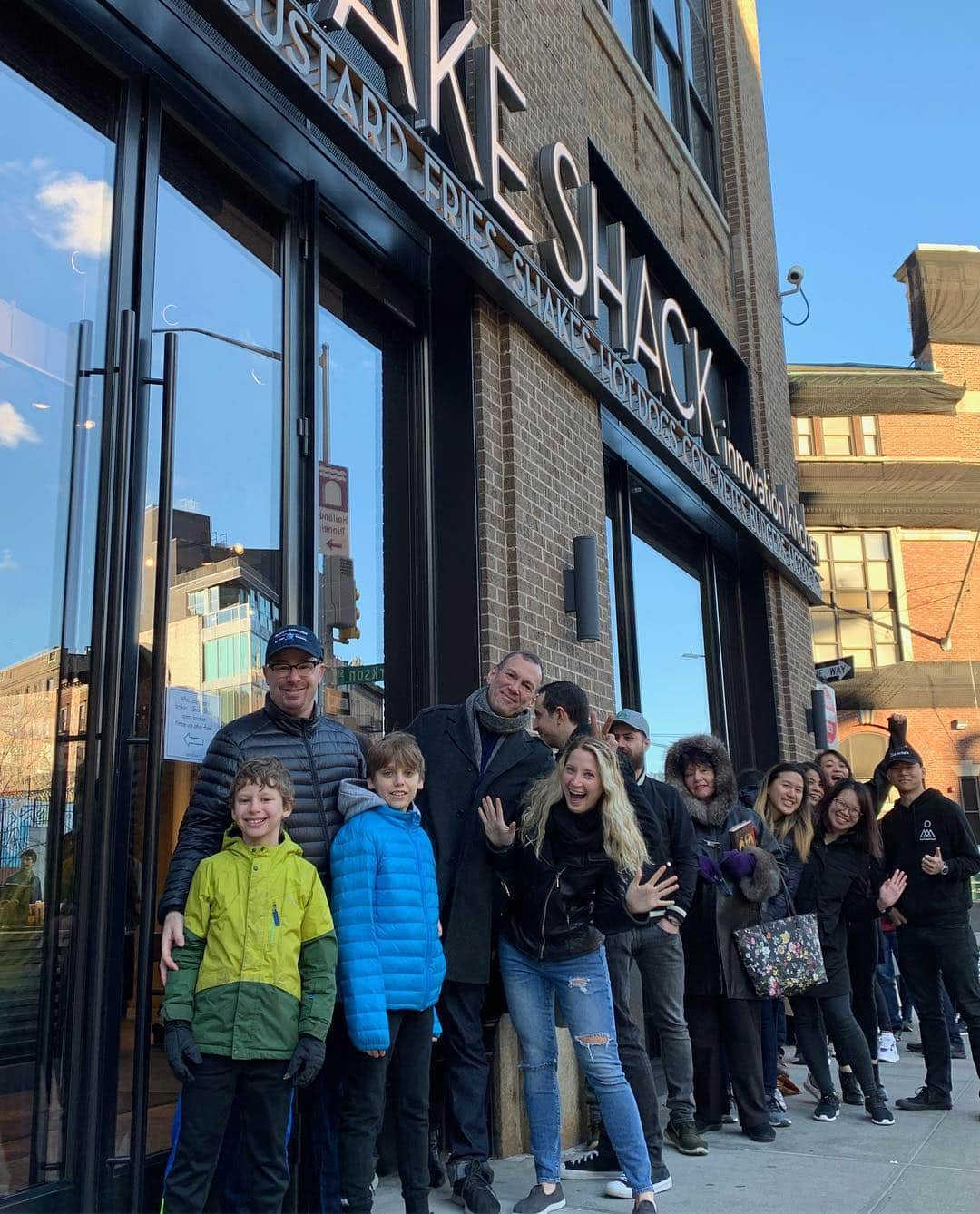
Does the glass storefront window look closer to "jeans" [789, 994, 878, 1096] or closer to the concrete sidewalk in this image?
the concrete sidewalk

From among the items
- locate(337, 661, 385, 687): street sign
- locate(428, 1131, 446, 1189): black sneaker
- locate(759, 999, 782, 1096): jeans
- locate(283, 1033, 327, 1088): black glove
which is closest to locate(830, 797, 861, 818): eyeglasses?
locate(759, 999, 782, 1096): jeans

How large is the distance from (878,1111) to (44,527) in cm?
503

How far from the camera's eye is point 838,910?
6547 millimetres

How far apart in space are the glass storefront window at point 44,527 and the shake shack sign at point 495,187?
0.82m

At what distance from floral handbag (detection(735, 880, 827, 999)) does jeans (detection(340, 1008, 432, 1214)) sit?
234 centimetres

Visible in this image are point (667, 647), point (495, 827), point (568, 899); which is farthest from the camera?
point (667, 647)

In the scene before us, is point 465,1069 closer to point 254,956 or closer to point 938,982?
point 254,956

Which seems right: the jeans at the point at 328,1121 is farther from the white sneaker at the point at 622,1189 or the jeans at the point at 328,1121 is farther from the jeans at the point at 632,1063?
the jeans at the point at 632,1063

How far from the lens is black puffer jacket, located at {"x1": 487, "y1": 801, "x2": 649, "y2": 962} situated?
4387 mm

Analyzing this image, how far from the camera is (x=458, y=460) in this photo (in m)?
6.35

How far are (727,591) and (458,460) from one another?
6529 millimetres

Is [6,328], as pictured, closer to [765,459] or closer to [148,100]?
[148,100]

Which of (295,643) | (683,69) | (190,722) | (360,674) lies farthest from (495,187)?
(683,69)

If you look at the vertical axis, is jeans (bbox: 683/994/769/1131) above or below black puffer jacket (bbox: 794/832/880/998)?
below
